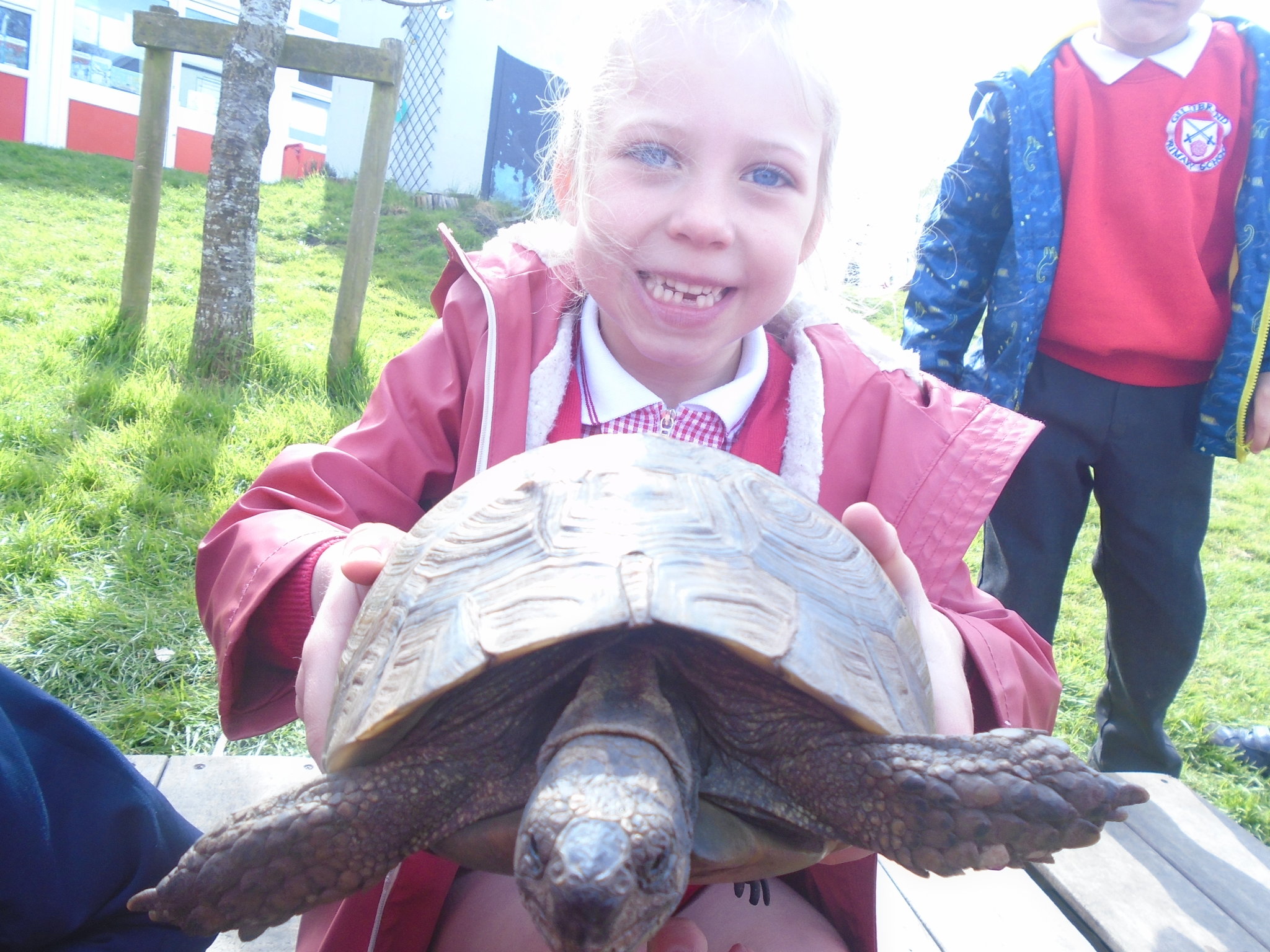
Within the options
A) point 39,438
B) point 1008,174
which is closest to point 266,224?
point 39,438

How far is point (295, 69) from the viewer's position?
4.95 m

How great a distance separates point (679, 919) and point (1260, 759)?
3.33 meters

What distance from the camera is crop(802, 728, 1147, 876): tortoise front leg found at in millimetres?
993

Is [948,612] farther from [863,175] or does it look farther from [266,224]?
[266,224]

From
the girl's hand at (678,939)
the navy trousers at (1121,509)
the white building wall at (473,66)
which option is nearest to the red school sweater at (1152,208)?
the navy trousers at (1121,509)

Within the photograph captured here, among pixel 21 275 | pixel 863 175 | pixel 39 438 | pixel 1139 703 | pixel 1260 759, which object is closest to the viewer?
pixel 863 175

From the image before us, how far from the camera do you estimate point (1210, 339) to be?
272 centimetres

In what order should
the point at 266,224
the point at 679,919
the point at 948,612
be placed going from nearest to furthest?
1. the point at 679,919
2. the point at 948,612
3. the point at 266,224

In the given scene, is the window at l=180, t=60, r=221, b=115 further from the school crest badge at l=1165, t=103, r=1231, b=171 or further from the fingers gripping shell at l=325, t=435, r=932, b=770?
the fingers gripping shell at l=325, t=435, r=932, b=770

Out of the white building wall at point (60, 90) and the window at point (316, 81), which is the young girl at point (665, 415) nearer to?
the white building wall at point (60, 90)

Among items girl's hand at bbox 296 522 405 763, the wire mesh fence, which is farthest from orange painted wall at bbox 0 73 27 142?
girl's hand at bbox 296 522 405 763

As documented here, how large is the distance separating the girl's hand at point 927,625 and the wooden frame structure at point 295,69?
4271mm

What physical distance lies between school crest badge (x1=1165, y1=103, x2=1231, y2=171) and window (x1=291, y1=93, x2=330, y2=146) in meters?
25.7

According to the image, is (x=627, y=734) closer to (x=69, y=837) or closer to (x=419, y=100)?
(x=69, y=837)
